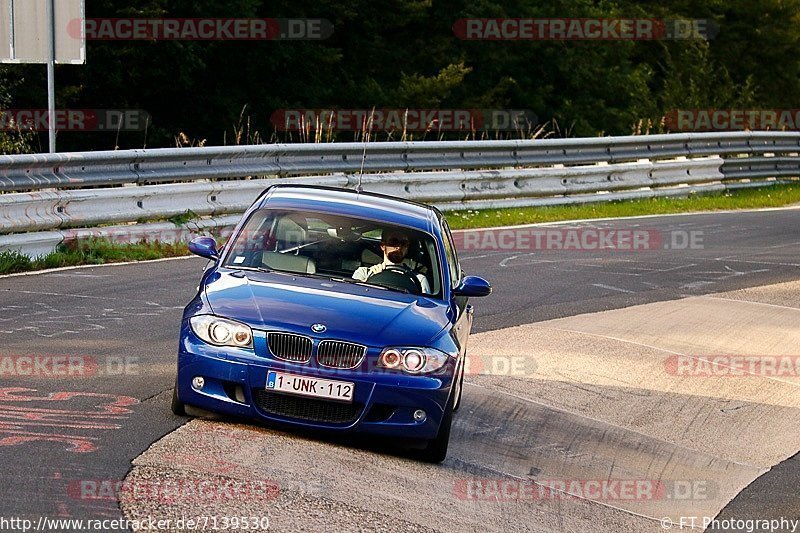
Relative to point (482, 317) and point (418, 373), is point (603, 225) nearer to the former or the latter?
point (482, 317)

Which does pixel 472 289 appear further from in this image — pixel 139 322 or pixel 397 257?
pixel 139 322

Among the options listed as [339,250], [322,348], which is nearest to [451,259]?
[339,250]

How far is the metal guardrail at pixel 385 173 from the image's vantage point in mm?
14320

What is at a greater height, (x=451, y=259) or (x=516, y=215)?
(x=451, y=259)

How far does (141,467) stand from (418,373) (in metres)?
1.68

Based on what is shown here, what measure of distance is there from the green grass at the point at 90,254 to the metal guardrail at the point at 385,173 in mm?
144

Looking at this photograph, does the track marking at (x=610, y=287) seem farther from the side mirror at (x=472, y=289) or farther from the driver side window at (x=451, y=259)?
the side mirror at (x=472, y=289)

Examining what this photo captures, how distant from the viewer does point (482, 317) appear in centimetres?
1298

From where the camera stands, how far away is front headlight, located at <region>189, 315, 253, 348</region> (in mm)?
7680

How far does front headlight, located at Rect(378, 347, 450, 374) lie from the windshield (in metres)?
0.94

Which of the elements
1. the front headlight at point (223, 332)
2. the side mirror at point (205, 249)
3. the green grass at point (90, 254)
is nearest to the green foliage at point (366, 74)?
the green grass at point (90, 254)

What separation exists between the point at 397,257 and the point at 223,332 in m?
1.62

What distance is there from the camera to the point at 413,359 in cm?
780

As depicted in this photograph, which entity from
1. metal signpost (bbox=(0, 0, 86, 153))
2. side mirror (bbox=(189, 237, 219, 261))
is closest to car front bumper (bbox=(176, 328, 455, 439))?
side mirror (bbox=(189, 237, 219, 261))
